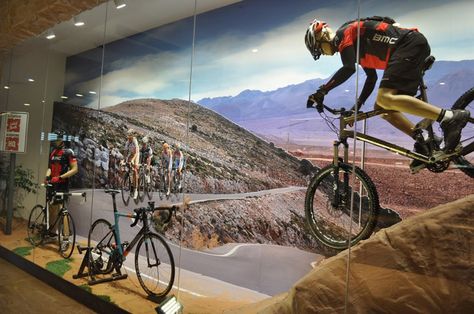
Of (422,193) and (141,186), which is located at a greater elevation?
(422,193)

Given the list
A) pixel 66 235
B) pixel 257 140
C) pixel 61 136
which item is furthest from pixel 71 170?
pixel 257 140

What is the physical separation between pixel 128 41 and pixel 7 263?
392 cm

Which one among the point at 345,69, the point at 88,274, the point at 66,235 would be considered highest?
the point at 345,69

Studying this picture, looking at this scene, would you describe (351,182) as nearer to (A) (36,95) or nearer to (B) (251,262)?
(B) (251,262)

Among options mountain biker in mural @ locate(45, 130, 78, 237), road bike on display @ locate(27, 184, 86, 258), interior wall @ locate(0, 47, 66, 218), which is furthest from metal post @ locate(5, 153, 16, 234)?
mountain biker in mural @ locate(45, 130, 78, 237)

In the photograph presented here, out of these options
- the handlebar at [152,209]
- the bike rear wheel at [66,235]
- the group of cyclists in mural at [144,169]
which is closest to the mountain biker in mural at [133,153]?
the group of cyclists in mural at [144,169]

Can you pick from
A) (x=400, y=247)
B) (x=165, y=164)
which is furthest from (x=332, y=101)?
(x=165, y=164)

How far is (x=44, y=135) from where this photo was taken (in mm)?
5035

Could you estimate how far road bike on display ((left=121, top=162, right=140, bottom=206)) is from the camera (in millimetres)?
3779

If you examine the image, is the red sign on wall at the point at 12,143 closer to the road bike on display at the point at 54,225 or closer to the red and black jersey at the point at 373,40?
the road bike on display at the point at 54,225

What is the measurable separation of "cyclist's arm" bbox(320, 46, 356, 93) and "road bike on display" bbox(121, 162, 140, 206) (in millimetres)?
2327

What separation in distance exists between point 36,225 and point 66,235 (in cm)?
85

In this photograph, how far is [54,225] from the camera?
480 cm

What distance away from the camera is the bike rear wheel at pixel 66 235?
452 cm
